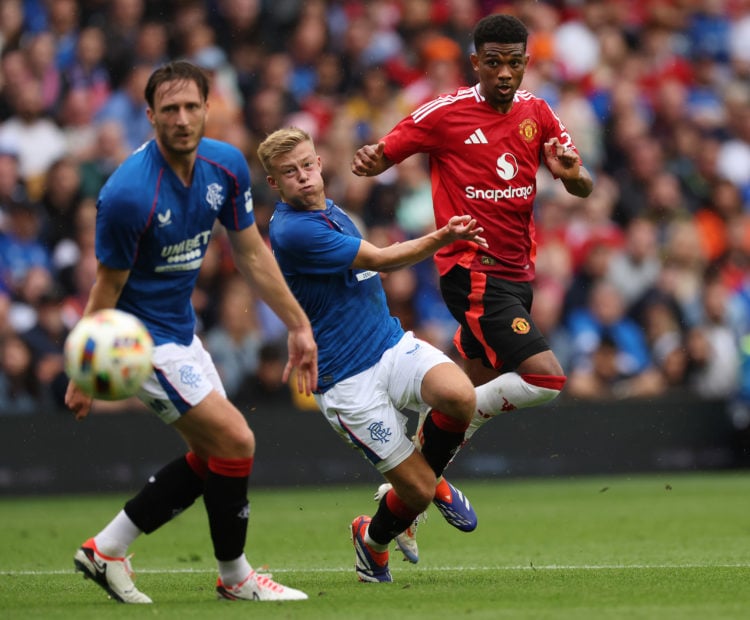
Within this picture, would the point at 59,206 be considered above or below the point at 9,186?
below

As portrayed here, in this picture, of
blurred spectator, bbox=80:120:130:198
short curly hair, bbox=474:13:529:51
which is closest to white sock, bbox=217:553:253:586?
short curly hair, bbox=474:13:529:51

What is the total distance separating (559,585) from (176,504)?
1977 millimetres

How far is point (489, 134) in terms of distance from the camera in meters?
8.47

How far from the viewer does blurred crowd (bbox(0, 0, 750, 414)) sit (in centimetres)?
1411

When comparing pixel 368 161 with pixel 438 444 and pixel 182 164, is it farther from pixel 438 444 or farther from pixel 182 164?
pixel 182 164

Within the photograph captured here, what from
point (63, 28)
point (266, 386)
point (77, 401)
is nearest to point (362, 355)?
point (77, 401)

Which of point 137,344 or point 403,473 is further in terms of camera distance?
point 403,473

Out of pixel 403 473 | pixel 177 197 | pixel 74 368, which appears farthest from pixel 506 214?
pixel 74 368

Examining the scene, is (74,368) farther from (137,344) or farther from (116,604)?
(116,604)

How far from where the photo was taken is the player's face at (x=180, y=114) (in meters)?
6.60

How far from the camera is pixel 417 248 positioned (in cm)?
733

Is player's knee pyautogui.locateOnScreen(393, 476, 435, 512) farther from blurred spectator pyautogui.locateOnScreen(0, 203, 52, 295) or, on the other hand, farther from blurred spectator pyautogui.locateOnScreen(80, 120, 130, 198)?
→ blurred spectator pyautogui.locateOnScreen(80, 120, 130, 198)

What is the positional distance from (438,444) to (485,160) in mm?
1697

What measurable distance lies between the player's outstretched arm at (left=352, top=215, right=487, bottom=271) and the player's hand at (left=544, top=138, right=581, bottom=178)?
984 millimetres
